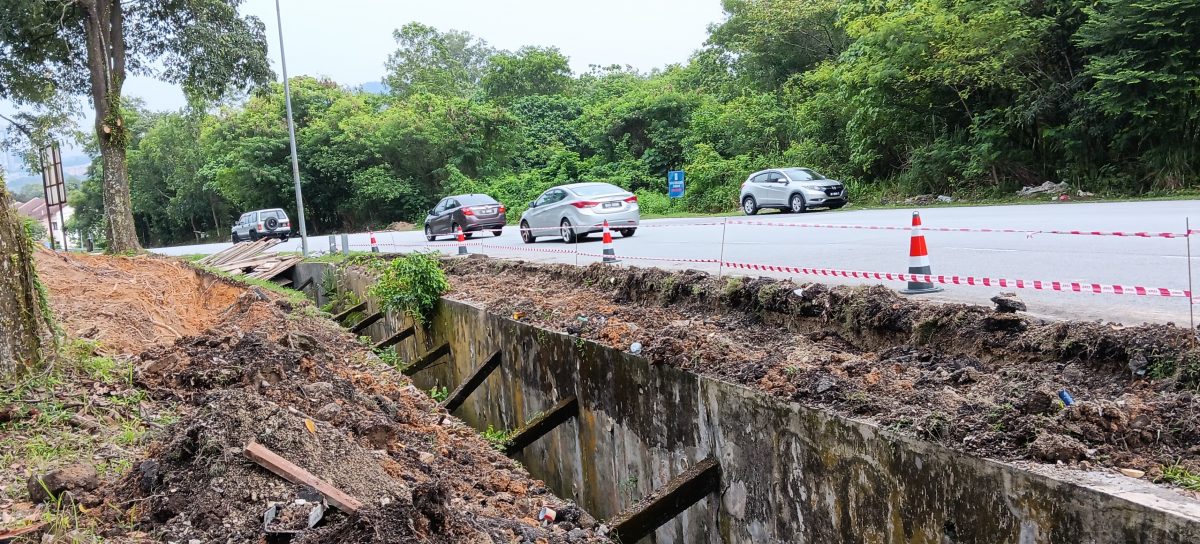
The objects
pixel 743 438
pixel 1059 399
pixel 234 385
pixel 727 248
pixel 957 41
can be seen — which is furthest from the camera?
pixel 957 41

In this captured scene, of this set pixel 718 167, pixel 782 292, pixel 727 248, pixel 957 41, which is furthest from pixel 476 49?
pixel 782 292

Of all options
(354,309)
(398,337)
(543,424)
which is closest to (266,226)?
(354,309)

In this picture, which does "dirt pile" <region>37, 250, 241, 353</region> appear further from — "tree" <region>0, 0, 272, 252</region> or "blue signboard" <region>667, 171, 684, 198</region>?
"blue signboard" <region>667, 171, 684, 198</region>

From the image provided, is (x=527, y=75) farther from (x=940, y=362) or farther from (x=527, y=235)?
(x=940, y=362)

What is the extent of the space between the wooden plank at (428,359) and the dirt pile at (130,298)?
2.54 metres

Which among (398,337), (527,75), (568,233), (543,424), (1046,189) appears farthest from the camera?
(527,75)

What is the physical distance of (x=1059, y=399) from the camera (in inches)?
151

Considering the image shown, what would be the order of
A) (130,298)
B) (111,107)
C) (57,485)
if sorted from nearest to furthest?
(57,485) < (130,298) < (111,107)

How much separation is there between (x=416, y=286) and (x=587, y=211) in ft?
19.8

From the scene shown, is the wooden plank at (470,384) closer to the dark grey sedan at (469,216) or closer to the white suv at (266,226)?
the dark grey sedan at (469,216)

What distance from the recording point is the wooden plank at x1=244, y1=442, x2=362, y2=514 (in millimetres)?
3723

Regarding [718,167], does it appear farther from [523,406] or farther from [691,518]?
[691,518]

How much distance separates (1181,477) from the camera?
10.0 feet

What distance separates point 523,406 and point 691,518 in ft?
10.2
